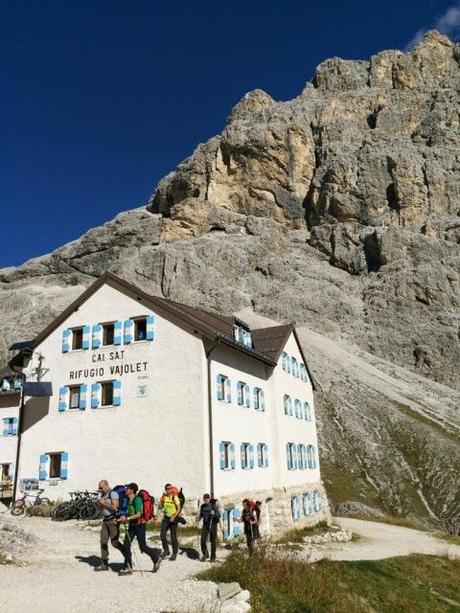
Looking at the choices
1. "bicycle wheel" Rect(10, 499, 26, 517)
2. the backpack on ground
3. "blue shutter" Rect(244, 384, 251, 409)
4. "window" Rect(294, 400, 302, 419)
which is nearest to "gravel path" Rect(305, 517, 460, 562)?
"blue shutter" Rect(244, 384, 251, 409)

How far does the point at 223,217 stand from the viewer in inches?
5413

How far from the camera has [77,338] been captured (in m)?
26.3

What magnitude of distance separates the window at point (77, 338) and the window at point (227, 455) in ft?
29.0

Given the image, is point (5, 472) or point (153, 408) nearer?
point (153, 408)

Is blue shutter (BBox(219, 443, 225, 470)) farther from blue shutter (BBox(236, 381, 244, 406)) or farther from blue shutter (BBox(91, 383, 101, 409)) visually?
blue shutter (BBox(91, 383, 101, 409))

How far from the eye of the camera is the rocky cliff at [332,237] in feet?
310

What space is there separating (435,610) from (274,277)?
108 metres

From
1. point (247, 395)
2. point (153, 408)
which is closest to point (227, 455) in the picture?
point (153, 408)

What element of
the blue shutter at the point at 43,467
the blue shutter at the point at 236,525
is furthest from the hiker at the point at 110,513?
the blue shutter at the point at 43,467

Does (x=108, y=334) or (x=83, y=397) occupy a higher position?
(x=108, y=334)

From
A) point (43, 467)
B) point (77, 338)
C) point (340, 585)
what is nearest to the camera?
point (340, 585)

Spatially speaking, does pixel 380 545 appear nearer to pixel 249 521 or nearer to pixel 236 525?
pixel 236 525

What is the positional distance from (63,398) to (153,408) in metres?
5.18

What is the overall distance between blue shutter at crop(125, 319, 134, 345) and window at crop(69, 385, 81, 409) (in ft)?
11.4
